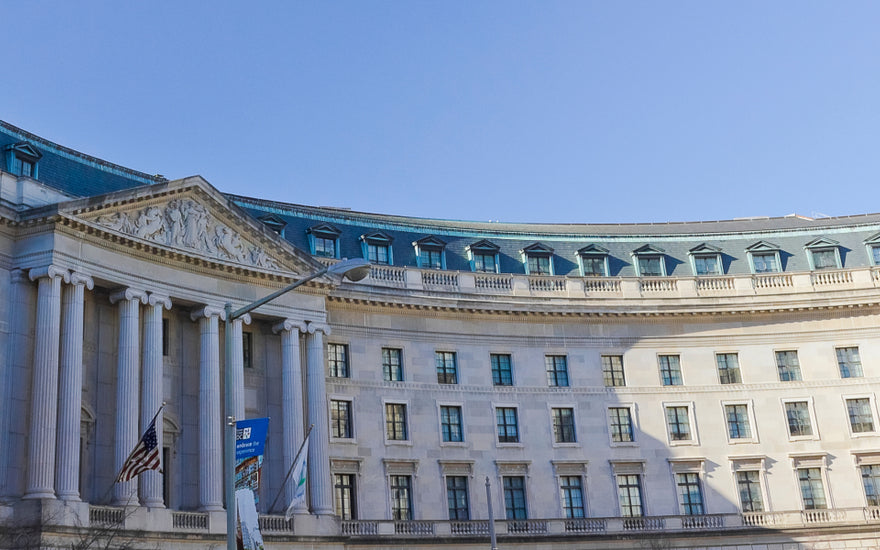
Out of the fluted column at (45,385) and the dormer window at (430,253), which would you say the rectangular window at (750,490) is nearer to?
the dormer window at (430,253)

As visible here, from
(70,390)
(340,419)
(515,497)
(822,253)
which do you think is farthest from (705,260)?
(70,390)

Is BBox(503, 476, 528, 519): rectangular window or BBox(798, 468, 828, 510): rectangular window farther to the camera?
BBox(798, 468, 828, 510): rectangular window

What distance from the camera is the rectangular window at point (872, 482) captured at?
60.5 metres

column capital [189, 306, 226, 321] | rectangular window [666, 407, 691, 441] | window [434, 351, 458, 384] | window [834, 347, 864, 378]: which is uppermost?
column capital [189, 306, 226, 321]

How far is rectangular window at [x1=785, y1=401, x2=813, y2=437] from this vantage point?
6159 cm

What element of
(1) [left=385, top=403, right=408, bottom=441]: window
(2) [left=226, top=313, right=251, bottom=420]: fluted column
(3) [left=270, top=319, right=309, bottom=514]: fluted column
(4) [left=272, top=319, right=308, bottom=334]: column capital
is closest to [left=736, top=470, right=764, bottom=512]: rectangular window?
(1) [left=385, top=403, right=408, bottom=441]: window

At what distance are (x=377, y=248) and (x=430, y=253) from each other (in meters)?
3.11

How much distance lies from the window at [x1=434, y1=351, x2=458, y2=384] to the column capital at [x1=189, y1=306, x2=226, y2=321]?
1313 centimetres

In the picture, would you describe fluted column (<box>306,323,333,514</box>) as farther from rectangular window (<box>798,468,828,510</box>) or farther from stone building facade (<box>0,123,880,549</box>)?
rectangular window (<box>798,468,828,510</box>)

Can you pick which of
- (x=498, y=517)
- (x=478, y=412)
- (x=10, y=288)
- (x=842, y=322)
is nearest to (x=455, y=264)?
(x=478, y=412)

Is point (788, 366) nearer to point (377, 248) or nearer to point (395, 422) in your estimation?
point (395, 422)

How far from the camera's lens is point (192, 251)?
50156mm

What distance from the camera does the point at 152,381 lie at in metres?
47.6

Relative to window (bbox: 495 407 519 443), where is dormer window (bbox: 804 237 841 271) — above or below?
above
